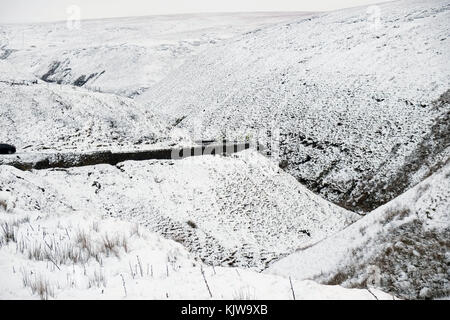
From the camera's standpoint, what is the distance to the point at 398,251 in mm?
7336

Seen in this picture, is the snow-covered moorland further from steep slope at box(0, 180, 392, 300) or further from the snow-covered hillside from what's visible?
the snow-covered hillside

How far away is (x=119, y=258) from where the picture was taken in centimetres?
A: 573

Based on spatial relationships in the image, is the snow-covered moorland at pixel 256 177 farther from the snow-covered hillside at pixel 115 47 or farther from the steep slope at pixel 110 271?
the snow-covered hillside at pixel 115 47

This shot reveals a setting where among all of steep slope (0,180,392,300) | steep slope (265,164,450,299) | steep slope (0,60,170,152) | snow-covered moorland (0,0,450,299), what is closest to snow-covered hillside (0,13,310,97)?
snow-covered moorland (0,0,450,299)

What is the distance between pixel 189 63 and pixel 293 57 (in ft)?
62.4

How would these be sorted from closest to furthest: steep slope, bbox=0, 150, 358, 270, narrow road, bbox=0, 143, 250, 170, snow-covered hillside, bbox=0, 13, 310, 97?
steep slope, bbox=0, 150, 358, 270, narrow road, bbox=0, 143, 250, 170, snow-covered hillside, bbox=0, 13, 310, 97

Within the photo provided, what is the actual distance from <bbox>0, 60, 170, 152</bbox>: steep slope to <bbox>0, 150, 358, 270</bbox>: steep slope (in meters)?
3.66

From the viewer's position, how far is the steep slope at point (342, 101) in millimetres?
21547

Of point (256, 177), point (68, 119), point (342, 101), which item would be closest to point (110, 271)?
point (256, 177)

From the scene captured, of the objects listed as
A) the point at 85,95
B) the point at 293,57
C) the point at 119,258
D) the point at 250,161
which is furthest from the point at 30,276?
the point at 293,57

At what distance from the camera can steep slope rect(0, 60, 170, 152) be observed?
21172mm

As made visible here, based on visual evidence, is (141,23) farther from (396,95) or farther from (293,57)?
(396,95)

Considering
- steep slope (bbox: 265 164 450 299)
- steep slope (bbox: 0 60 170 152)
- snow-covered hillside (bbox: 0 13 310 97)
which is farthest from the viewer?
snow-covered hillside (bbox: 0 13 310 97)

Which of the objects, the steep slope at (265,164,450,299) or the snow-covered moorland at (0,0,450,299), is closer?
the snow-covered moorland at (0,0,450,299)
